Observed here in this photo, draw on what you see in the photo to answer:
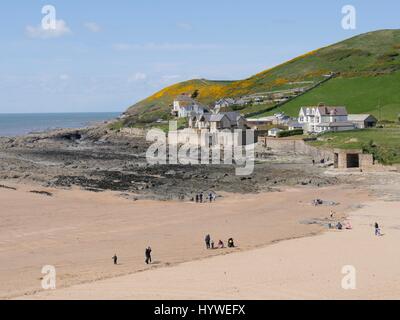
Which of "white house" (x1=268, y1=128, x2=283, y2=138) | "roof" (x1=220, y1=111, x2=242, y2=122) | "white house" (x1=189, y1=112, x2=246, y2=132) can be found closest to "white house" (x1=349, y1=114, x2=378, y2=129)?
"white house" (x1=268, y1=128, x2=283, y2=138)

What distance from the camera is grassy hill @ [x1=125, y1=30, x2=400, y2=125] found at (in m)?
96.6

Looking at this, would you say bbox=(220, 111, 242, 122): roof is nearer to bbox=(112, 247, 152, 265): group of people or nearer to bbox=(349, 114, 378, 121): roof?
bbox=(349, 114, 378, 121): roof

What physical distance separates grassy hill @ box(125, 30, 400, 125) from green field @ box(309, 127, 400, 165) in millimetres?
15216

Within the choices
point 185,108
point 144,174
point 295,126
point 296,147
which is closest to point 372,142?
point 296,147

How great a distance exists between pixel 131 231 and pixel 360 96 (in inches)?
2964

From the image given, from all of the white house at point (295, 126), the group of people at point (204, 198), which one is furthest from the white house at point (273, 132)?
the group of people at point (204, 198)

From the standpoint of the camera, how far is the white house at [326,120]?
75438 mm

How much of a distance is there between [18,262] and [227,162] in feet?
130

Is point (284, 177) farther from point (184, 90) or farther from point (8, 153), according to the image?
point (184, 90)

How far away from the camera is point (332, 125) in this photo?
75.1 m

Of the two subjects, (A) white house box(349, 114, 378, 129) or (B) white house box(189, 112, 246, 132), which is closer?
(A) white house box(349, 114, 378, 129)

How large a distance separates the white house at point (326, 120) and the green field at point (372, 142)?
520 centimetres

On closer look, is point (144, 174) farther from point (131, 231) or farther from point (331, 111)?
point (331, 111)
